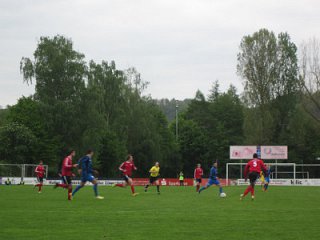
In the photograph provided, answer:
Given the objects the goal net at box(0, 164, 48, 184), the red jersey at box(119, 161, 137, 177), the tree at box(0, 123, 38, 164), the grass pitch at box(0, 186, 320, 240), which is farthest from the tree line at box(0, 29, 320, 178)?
the grass pitch at box(0, 186, 320, 240)

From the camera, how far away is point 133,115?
80.8m

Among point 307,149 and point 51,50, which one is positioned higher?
point 51,50

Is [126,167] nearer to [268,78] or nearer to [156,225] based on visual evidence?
[156,225]

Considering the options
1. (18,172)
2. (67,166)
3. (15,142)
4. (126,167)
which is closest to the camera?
(67,166)

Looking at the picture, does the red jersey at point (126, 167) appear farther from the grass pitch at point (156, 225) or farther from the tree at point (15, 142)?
the tree at point (15, 142)

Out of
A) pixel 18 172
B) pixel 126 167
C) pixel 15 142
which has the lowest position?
pixel 18 172

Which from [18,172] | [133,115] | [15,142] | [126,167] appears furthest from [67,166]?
[133,115]

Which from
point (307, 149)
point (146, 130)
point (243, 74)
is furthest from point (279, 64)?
point (146, 130)

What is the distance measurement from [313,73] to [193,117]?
121 ft

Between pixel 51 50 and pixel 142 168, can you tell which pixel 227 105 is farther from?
pixel 51 50

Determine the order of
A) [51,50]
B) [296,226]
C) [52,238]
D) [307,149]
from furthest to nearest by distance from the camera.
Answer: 1. [307,149]
2. [51,50]
3. [296,226]
4. [52,238]

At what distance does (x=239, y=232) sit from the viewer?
11719 millimetres

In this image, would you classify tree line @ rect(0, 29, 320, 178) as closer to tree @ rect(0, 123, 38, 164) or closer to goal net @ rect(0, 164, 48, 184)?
tree @ rect(0, 123, 38, 164)

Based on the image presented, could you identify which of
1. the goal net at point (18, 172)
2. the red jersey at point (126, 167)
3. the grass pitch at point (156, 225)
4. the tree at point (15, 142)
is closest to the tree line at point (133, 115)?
the tree at point (15, 142)
